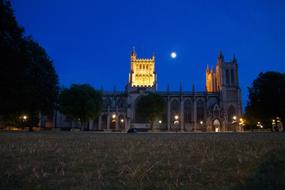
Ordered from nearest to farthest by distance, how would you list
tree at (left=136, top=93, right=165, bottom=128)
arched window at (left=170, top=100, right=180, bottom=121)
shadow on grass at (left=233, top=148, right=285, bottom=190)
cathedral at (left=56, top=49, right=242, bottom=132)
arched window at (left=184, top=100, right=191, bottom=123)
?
shadow on grass at (left=233, top=148, right=285, bottom=190) < tree at (left=136, top=93, right=165, bottom=128) < cathedral at (left=56, top=49, right=242, bottom=132) < arched window at (left=184, top=100, right=191, bottom=123) < arched window at (left=170, top=100, right=180, bottom=121)

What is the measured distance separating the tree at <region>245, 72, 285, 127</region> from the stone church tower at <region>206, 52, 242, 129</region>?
33811 millimetres

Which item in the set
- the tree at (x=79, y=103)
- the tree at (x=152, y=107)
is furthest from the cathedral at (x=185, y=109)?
the tree at (x=79, y=103)

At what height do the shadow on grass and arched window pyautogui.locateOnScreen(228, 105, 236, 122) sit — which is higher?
arched window pyautogui.locateOnScreen(228, 105, 236, 122)

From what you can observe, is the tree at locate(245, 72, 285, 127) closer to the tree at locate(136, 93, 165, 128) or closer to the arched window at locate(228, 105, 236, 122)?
the tree at locate(136, 93, 165, 128)

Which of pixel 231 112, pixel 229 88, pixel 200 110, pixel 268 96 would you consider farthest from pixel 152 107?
pixel 268 96

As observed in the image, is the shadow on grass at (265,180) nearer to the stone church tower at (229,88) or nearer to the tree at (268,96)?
the tree at (268,96)

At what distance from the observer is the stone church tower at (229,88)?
9169 cm

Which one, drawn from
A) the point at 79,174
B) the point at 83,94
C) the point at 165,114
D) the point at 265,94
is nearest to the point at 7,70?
the point at 79,174

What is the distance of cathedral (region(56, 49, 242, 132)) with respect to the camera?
295ft

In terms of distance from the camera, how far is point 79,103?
5869cm

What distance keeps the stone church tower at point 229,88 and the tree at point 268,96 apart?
33.8 metres

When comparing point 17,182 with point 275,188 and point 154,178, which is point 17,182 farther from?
point 275,188

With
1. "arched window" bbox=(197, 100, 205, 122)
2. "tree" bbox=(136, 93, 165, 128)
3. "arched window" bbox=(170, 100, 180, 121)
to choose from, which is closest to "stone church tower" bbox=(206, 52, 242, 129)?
"arched window" bbox=(197, 100, 205, 122)

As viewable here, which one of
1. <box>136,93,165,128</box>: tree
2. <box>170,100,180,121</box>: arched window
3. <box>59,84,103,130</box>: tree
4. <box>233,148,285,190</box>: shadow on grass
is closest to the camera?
<box>233,148,285,190</box>: shadow on grass
